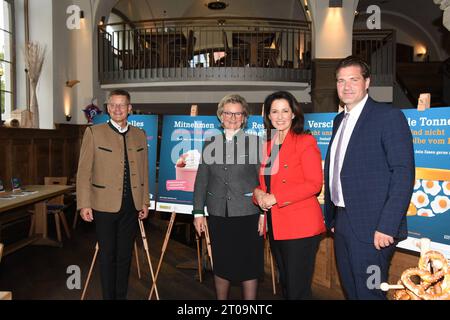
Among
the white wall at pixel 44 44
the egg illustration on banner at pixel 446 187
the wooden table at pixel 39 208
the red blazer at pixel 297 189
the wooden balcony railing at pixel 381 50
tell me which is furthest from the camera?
the wooden balcony railing at pixel 381 50

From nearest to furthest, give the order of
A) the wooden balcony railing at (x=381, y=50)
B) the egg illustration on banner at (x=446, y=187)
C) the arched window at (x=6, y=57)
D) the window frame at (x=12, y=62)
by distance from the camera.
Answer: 1. the egg illustration on banner at (x=446, y=187)
2. the arched window at (x=6, y=57)
3. the window frame at (x=12, y=62)
4. the wooden balcony railing at (x=381, y=50)

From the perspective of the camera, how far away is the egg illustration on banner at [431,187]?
245 centimetres

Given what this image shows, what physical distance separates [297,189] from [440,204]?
3.59 ft

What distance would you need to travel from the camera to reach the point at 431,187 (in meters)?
2.48

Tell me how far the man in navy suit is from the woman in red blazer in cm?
14

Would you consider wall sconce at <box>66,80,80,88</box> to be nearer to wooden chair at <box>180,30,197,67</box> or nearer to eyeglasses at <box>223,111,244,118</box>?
wooden chair at <box>180,30,197,67</box>

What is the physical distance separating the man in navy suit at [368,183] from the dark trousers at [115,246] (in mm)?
1573

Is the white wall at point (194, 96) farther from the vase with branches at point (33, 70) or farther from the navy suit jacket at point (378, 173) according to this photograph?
the navy suit jacket at point (378, 173)

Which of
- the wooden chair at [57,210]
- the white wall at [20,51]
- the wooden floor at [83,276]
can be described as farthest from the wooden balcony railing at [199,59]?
the wooden floor at [83,276]

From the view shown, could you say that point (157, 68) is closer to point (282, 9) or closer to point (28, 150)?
point (28, 150)

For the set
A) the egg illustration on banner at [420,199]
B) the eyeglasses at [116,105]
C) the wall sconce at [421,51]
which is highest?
the wall sconce at [421,51]

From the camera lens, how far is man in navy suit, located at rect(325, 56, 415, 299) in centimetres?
178

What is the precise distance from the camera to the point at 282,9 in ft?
49.3
